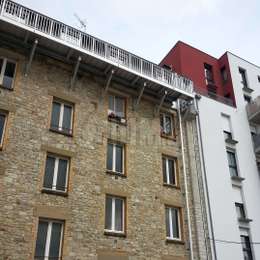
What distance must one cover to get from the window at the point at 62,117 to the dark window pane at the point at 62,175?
62.0 inches

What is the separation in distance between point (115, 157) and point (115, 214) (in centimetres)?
311

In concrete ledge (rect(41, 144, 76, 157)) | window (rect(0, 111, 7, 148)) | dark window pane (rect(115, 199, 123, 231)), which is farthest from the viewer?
dark window pane (rect(115, 199, 123, 231))

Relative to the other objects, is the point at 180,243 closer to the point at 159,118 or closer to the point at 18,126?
the point at 159,118

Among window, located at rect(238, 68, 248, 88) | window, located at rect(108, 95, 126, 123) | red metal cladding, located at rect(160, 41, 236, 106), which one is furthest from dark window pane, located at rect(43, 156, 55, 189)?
window, located at rect(238, 68, 248, 88)

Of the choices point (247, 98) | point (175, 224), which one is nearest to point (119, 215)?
point (175, 224)

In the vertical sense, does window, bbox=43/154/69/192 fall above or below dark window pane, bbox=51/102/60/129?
below

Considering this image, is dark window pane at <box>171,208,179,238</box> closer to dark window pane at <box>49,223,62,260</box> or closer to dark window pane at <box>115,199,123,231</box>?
dark window pane at <box>115,199,123,231</box>

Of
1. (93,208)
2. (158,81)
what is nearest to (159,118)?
(158,81)

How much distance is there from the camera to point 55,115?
18.3m

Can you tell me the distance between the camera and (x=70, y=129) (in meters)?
18.2

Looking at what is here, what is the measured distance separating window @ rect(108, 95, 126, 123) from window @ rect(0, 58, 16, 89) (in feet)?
18.0

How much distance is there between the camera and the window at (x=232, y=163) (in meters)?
23.5

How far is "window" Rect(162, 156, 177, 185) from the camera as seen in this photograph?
2041 cm

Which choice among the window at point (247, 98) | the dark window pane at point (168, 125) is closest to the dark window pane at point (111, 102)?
the dark window pane at point (168, 125)
